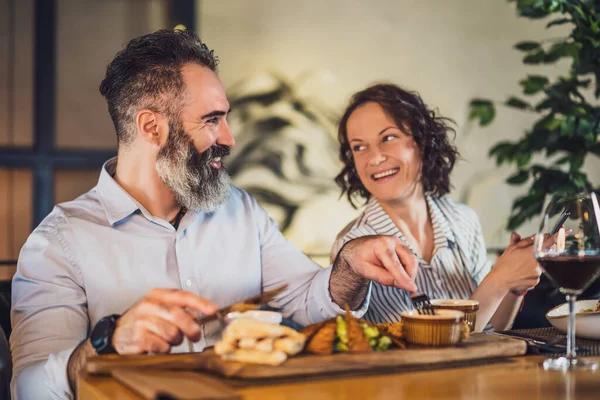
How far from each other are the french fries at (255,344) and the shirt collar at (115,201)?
32.1 inches

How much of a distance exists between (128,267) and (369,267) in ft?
2.11

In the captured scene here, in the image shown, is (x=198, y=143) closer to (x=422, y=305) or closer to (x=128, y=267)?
(x=128, y=267)

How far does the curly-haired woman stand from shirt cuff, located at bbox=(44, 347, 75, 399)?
101cm

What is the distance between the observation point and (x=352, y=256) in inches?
61.7

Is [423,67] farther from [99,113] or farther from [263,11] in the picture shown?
[99,113]

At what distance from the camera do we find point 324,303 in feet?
5.87

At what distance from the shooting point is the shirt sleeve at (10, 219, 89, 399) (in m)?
1.38

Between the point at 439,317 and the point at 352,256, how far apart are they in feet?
1.26

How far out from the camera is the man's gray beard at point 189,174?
187 cm

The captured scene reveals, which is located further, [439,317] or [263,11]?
[263,11]

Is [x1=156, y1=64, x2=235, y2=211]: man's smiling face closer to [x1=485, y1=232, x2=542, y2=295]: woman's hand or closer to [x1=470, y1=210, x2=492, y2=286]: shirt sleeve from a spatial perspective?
[x1=485, y1=232, x2=542, y2=295]: woman's hand

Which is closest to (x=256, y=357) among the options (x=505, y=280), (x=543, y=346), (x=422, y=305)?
(x=422, y=305)

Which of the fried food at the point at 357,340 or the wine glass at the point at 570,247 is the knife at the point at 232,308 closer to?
the fried food at the point at 357,340

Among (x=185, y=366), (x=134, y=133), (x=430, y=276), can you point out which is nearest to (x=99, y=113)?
(x=134, y=133)
